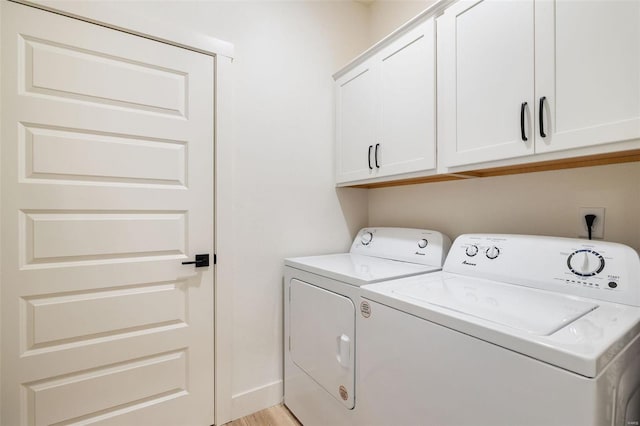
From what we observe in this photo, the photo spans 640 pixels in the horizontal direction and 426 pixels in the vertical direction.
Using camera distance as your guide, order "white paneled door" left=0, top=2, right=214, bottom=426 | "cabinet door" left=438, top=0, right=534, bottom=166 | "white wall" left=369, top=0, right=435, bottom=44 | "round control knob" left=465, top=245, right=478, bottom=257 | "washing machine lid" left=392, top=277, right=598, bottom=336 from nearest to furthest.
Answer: "washing machine lid" left=392, top=277, right=598, bottom=336
"cabinet door" left=438, top=0, right=534, bottom=166
"white paneled door" left=0, top=2, right=214, bottom=426
"round control knob" left=465, top=245, right=478, bottom=257
"white wall" left=369, top=0, right=435, bottom=44

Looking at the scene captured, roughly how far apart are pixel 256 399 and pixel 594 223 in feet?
6.49

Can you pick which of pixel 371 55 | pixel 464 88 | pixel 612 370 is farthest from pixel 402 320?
pixel 371 55

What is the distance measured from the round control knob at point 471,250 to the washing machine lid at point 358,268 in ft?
0.63

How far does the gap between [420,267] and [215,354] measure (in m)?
1.25

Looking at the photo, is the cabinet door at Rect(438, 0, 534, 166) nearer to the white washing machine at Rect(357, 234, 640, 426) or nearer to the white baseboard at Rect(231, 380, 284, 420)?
the white washing machine at Rect(357, 234, 640, 426)

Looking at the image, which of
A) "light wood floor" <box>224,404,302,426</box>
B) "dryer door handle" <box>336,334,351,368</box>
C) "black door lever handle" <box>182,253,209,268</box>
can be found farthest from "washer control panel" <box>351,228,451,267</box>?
"light wood floor" <box>224,404,302,426</box>

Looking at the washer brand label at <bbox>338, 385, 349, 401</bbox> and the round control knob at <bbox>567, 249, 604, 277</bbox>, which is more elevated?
the round control knob at <bbox>567, 249, 604, 277</bbox>

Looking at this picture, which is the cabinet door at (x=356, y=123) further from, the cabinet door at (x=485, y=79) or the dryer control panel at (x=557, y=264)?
the dryer control panel at (x=557, y=264)

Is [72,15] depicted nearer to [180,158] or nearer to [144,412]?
[180,158]

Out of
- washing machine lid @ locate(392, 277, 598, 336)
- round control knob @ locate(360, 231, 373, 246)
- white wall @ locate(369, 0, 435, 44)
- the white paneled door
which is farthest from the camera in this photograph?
round control knob @ locate(360, 231, 373, 246)

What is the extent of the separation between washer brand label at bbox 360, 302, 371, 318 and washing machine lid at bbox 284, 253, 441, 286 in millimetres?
85

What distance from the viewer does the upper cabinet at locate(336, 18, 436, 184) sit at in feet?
4.91

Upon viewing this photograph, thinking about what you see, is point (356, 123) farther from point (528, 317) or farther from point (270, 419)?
point (270, 419)

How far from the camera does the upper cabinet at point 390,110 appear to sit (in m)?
1.50
